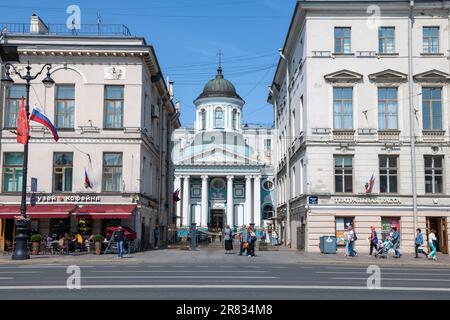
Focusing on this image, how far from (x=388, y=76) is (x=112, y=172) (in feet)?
59.7

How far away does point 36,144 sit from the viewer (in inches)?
1367

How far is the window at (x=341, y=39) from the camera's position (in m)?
35.3

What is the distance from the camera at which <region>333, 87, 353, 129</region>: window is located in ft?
114

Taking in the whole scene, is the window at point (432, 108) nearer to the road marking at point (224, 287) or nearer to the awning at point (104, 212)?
the awning at point (104, 212)

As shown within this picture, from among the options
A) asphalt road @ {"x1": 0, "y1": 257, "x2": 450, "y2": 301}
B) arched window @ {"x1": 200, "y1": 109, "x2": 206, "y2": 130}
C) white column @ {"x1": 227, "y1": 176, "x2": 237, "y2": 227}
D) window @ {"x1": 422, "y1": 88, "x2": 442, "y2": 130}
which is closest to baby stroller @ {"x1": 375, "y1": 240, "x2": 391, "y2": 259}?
window @ {"x1": 422, "y1": 88, "x2": 442, "y2": 130}

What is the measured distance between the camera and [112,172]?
3494 cm

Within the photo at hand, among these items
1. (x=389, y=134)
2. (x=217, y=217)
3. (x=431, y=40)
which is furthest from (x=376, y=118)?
(x=217, y=217)

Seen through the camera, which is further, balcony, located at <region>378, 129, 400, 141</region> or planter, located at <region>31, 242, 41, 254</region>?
balcony, located at <region>378, 129, 400, 141</region>

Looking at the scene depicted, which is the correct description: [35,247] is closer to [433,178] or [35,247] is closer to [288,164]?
[288,164]

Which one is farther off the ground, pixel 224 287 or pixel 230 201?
pixel 230 201

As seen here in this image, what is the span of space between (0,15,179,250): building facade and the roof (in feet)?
187

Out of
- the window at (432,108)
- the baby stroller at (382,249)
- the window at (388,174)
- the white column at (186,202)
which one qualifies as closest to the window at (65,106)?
the window at (388,174)

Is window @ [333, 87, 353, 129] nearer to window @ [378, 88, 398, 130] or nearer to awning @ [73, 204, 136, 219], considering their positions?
window @ [378, 88, 398, 130]
